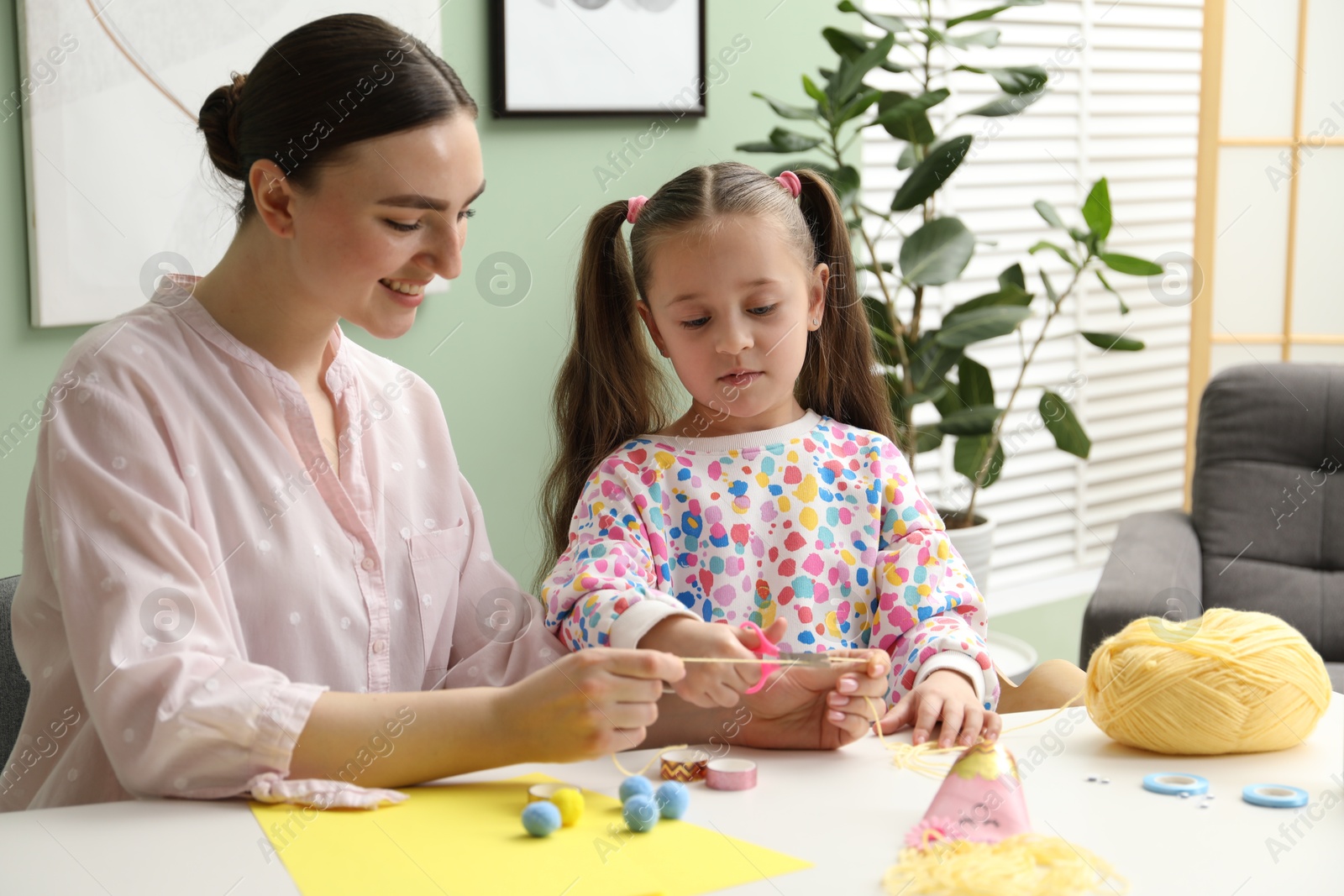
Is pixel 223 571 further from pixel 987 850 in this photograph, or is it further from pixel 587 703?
pixel 987 850

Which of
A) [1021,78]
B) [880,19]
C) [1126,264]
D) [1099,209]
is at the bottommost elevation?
[1126,264]

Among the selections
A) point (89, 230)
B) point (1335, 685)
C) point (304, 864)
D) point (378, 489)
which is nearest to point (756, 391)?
point (378, 489)

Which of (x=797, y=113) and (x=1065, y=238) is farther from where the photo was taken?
(x=1065, y=238)

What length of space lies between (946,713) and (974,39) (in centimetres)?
187

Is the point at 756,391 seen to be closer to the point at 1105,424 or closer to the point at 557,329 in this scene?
the point at 557,329

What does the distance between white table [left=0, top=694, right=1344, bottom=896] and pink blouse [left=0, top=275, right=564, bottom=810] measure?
80 mm

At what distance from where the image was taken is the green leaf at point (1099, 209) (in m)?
2.64

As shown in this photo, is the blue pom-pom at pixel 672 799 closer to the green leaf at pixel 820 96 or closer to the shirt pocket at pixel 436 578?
the shirt pocket at pixel 436 578

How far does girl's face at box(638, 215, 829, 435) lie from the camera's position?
1387 millimetres

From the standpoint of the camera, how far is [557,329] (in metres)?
2.58

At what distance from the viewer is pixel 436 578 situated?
1352 mm

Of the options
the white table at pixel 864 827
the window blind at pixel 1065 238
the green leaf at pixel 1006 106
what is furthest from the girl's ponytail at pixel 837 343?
the window blind at pixel 1065 238

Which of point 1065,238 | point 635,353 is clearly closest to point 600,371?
point 635,353

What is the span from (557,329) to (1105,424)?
2.15 metres
